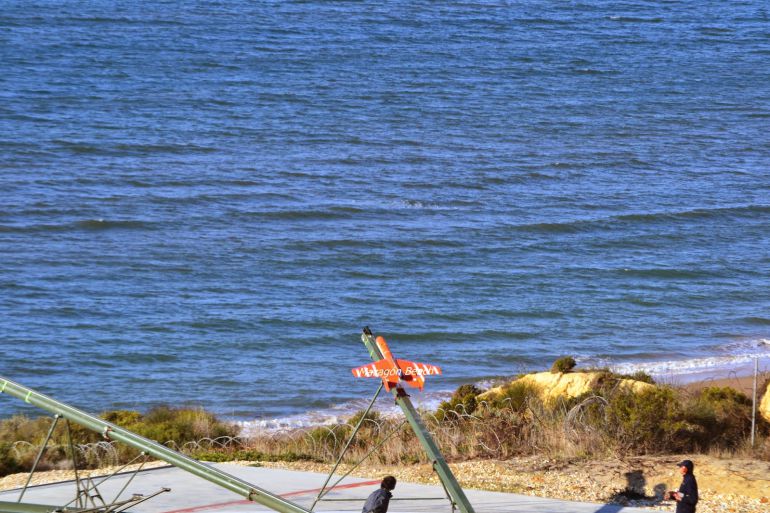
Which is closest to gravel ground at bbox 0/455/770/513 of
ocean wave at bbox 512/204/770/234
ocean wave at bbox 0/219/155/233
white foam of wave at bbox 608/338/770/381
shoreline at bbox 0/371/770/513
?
shoreline at bbox 0/371/770/513

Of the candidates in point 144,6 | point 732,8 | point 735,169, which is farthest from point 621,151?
point 732,8

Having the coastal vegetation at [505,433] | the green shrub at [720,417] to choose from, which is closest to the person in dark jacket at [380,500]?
the coastal vegetation at [505,433]

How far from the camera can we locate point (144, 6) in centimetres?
8056

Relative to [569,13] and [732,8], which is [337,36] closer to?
[569,13]

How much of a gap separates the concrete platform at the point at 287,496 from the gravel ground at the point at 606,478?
477 mm

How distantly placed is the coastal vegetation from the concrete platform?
187 cm

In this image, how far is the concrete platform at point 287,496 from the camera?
13906 millimetres

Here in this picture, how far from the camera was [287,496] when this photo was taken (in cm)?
1459

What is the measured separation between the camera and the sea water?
2938 cm

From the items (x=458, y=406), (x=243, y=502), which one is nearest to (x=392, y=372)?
(x=243, y=502)

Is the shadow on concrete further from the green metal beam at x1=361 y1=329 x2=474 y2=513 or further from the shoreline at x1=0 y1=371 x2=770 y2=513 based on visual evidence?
the green metal beam at x1=361 y1=329 x2=474 y2=513

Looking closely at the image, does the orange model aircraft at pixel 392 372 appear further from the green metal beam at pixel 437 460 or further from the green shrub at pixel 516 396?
the green shrub at pixel 516 396

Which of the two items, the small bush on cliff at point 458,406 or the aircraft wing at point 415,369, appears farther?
the small bush on cliff at point 458,406

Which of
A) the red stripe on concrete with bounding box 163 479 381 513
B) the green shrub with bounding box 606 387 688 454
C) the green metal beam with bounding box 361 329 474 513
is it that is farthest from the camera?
the green shrub with bounding box 606 387 688 454
